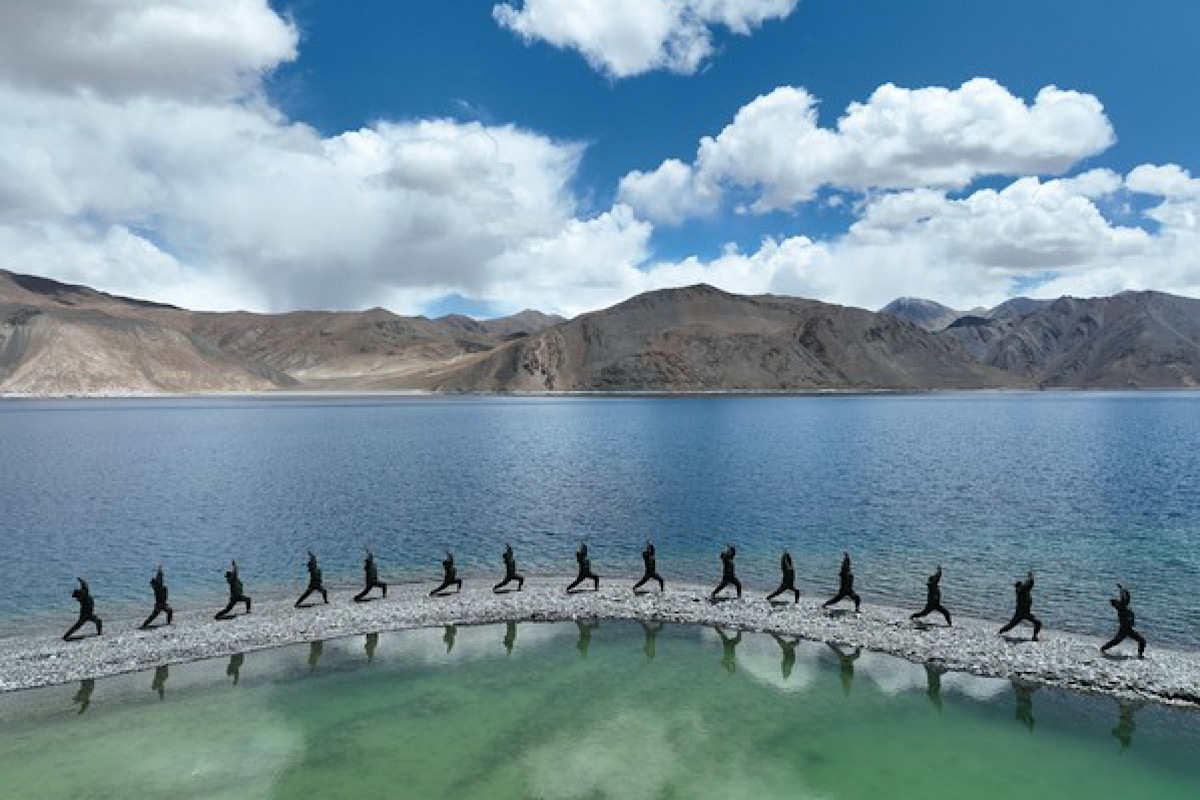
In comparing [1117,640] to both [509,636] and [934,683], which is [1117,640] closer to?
[934,683]

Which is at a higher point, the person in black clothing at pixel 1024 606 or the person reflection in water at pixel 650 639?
the person in black clothing at pixel 1024 606

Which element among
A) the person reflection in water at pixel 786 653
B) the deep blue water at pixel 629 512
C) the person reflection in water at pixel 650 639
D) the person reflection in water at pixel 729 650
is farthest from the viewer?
the deep blue water at pixel 629 512

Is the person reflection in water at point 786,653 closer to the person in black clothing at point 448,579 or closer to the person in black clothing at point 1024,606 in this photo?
the person in black clothing at point 1024,606

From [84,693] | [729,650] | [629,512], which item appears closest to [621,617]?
[729,650]

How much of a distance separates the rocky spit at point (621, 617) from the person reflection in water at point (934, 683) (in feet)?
1.16

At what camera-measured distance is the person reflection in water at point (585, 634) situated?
26.5 m

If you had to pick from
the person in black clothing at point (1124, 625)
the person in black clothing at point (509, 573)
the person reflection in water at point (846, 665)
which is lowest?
the person reflection in water at point (846, 665)

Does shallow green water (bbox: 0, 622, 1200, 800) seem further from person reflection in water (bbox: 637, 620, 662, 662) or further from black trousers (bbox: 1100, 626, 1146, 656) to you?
black trousers (bbox: 1100, 626, 1146, 656)

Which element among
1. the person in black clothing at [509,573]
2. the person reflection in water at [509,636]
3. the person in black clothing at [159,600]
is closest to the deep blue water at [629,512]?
the person in black clothing at [509,573]

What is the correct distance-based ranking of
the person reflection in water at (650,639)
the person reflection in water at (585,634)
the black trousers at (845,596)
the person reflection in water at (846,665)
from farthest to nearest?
the black trousers at (845,596) < the person reflection in water at (585,634) < the person reflection in water at (650,639) < the person reflection in water at (846,665)

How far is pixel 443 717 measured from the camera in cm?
2109

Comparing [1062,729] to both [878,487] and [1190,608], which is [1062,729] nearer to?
[1190,608]

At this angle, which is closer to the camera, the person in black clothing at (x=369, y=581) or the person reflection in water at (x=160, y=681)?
the person reflection in water at (x=160, y=681)

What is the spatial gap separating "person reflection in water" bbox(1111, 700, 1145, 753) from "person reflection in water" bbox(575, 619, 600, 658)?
15.0 metres
